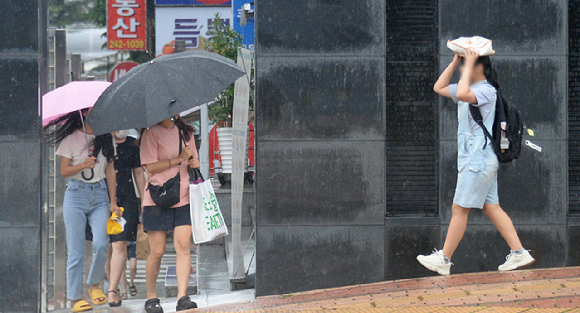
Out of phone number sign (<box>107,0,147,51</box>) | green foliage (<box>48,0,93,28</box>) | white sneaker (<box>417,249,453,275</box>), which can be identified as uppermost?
green foliage (<box>48,0,93,28</box>)

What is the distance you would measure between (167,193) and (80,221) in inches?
43.3

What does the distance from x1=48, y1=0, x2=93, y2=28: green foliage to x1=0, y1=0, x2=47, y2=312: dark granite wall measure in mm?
18177

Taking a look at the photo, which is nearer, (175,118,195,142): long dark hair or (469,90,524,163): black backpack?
(469,90,524,163): black backpack

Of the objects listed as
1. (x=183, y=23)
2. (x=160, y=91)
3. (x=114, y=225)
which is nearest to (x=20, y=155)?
(x=114, y=225)

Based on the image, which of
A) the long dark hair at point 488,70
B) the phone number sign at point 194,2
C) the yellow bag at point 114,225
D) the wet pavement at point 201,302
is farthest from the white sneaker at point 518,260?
the phone number sign at point 194,2

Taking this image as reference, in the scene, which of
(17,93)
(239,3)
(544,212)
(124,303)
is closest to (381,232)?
(544,212)

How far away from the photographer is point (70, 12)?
24.2m

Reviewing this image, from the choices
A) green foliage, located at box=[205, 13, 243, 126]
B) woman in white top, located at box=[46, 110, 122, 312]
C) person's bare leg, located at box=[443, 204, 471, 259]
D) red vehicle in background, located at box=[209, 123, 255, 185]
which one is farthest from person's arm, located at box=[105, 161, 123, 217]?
red vehicle in background, located at box=[209, 123, 255, 185]

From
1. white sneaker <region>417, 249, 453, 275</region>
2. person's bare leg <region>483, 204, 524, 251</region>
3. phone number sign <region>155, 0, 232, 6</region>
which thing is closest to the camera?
person's bare leg <region>483, 204, 524, 251</region>

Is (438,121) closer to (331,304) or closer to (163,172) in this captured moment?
(331,304)

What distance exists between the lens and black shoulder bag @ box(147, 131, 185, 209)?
18.6 ft

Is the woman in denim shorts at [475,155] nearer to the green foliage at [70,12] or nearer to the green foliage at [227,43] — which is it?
the green foliage at [227,43]

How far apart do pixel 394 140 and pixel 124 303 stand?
306 centimetres

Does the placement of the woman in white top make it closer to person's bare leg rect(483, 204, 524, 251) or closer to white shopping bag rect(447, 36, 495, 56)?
white shopping bag rect(447, 36, 495, 56)
